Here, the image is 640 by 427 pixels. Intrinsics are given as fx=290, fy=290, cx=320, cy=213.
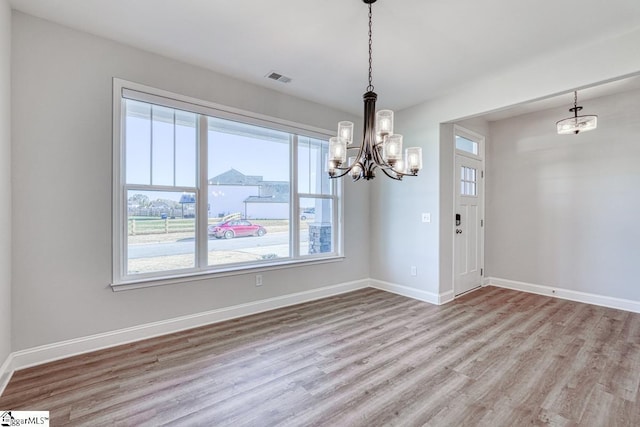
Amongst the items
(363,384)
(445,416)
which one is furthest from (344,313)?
(445,416)

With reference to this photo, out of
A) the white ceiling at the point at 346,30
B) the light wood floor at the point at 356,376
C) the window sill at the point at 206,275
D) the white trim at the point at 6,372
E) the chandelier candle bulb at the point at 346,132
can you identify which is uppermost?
the white ceiling at the point at 346,30

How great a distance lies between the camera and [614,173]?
3805 millimetres

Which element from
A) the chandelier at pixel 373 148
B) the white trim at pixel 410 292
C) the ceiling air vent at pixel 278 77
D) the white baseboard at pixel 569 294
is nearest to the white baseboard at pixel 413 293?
the white trim at pixel 410 292

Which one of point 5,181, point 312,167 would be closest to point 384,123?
point 312,167

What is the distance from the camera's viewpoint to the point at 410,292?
168 inches

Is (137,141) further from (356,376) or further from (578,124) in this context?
(578,124)

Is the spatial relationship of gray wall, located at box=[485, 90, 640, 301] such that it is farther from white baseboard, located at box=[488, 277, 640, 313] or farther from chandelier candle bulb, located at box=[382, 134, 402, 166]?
chandelier candle bulb, located at box=[382, 134, 402, 166]

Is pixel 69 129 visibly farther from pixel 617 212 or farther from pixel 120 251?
pixel 617 212

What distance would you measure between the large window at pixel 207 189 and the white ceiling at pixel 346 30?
0.54 metres

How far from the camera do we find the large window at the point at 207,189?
2783 millimetres

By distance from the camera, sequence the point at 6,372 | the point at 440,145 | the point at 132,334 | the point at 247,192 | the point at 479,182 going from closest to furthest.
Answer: the point at 6,372, the point at 132,334, the point at 247,192, the point at 440,145, the point at 479,182

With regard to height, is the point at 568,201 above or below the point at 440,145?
below

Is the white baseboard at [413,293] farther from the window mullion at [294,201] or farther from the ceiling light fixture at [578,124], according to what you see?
the ceiling light fixture at [578,124]

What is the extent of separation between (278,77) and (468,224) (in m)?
3.55
